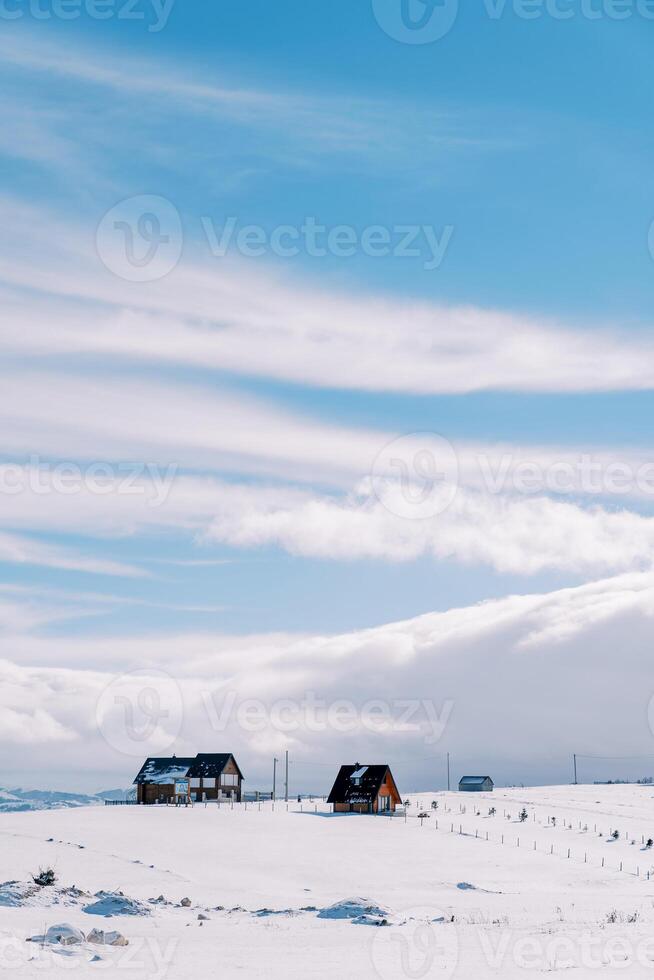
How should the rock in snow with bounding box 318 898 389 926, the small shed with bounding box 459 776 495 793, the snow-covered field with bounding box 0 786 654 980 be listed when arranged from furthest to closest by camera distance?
the small shed with bounding box 459 776 495 793
the rock in snow with bounding box 318 898 389 926
the snow-covered field with bounding box 0 786 654 980

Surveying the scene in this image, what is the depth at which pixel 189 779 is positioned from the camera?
11381cm

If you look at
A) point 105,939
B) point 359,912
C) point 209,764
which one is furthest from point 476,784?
point 105,939

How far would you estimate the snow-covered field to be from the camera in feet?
95.4

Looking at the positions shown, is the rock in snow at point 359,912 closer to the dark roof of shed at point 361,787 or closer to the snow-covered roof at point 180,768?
the dark roof of shed at point 361,787

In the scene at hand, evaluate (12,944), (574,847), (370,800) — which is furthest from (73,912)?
(370,800)

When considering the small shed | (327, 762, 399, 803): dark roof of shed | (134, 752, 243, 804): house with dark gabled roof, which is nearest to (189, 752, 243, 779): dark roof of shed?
(134, 752, 243, 804): house with dark gabled roof

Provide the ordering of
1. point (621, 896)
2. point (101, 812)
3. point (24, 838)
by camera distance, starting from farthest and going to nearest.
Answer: point (101, 812) → point (24, 838) → point (621, 896)

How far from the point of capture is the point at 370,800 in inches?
3878

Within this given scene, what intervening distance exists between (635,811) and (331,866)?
48.7 m

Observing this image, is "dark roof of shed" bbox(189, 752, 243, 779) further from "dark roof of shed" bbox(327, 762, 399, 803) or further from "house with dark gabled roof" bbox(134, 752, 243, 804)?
"dark roof of shed" bbox(327, 762, 399, 803)

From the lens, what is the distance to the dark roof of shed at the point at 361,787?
99062 mm

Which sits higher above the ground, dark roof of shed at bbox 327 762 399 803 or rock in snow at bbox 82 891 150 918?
dark roof of shed at bbox 327 762 399 803

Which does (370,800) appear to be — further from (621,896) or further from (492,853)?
(621,896)

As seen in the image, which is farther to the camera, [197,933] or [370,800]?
[370,800]
